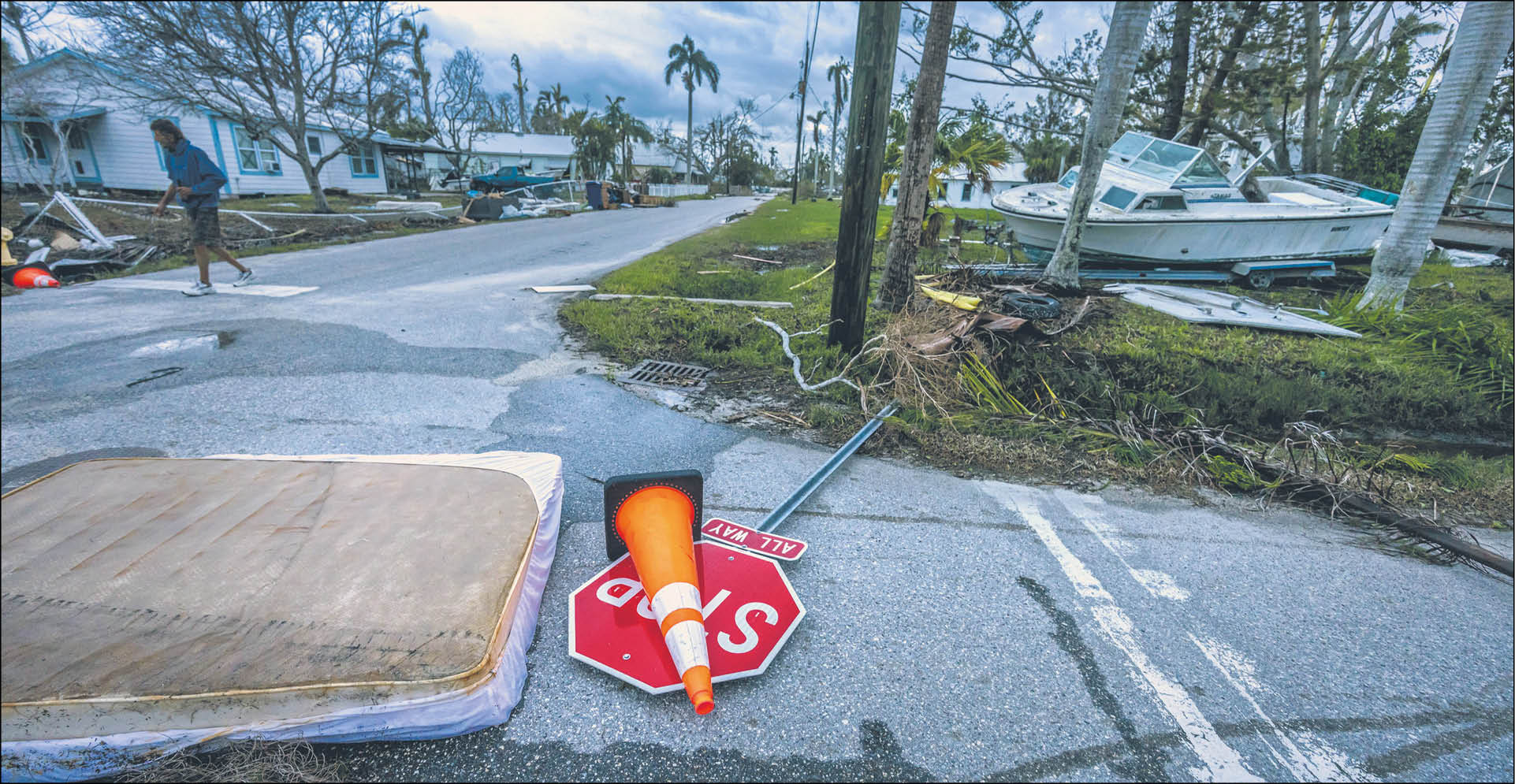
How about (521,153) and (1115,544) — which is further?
(521,153)

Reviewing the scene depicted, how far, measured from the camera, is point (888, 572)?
7.58 ft

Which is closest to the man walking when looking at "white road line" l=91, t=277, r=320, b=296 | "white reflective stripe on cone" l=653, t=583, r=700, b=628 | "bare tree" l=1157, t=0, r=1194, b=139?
"white road line" l=91, t=277, r=320, b=296

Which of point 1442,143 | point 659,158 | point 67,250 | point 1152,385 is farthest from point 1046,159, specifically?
point 659,158

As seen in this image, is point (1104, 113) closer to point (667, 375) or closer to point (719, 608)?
point (667, 375)

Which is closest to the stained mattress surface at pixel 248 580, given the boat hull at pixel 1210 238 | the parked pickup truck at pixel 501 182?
the boat hull at pixel 1210 238

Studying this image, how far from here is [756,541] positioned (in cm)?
240

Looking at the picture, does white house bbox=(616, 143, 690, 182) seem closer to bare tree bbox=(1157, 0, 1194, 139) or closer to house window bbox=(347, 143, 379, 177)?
house window bbox=(347, 143, 379, 177)

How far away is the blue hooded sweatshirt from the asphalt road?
2.02 metres

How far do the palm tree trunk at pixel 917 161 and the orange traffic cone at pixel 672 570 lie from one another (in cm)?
482

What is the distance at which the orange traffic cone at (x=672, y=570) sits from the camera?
5.41 ft

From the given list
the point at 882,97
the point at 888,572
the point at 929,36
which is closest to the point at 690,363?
the point at 882,97

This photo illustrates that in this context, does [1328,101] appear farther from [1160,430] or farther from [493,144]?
[493,144]

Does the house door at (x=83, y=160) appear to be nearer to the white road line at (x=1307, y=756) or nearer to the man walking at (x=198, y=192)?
the man walking at (x=198, y=192)

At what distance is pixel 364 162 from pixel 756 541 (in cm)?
3304
